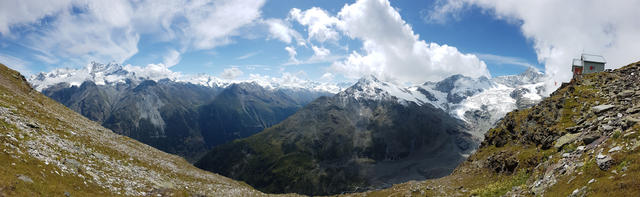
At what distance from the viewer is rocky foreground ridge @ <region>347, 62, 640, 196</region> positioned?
17281 millimetres

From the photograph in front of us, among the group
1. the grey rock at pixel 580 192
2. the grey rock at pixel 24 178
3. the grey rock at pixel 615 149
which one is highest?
the grey rock at pixel 615 149

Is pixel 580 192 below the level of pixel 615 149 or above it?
below

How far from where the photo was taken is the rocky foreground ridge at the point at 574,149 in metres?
17.3

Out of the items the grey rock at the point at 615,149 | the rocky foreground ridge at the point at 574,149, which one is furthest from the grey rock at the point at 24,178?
the grey rock at the point at 615,149

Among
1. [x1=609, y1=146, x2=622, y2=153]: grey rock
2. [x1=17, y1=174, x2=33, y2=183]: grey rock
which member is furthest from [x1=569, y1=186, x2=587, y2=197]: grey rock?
[x1=17, y1=174, x2=33, y2=183]: grey rock

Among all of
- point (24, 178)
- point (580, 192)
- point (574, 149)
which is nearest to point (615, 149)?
point (580, 192)

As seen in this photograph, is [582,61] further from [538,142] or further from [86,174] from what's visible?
[86,174]

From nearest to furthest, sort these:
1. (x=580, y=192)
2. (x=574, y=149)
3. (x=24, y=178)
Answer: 1. (x=580, y=192)
2. (x=24, y=178)
3. (x=574, y=149)

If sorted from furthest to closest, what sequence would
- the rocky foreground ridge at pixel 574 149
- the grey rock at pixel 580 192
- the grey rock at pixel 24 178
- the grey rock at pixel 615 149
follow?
the grey rock at pixel 24 178 < the grey rock at pixel 615 149 < the rocky foreground ridge at pixel 574 149 < the grey rock at pixel 580 192

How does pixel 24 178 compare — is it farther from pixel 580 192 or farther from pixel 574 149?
pixel 574 149

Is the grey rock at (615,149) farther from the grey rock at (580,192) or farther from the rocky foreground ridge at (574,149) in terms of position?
the grey rock at (580,192)

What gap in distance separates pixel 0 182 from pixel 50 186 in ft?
11.1

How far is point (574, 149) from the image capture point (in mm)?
25312

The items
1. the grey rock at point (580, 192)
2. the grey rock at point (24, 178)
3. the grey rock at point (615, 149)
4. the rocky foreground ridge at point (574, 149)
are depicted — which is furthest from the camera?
the grey rock at point (24, 178)
